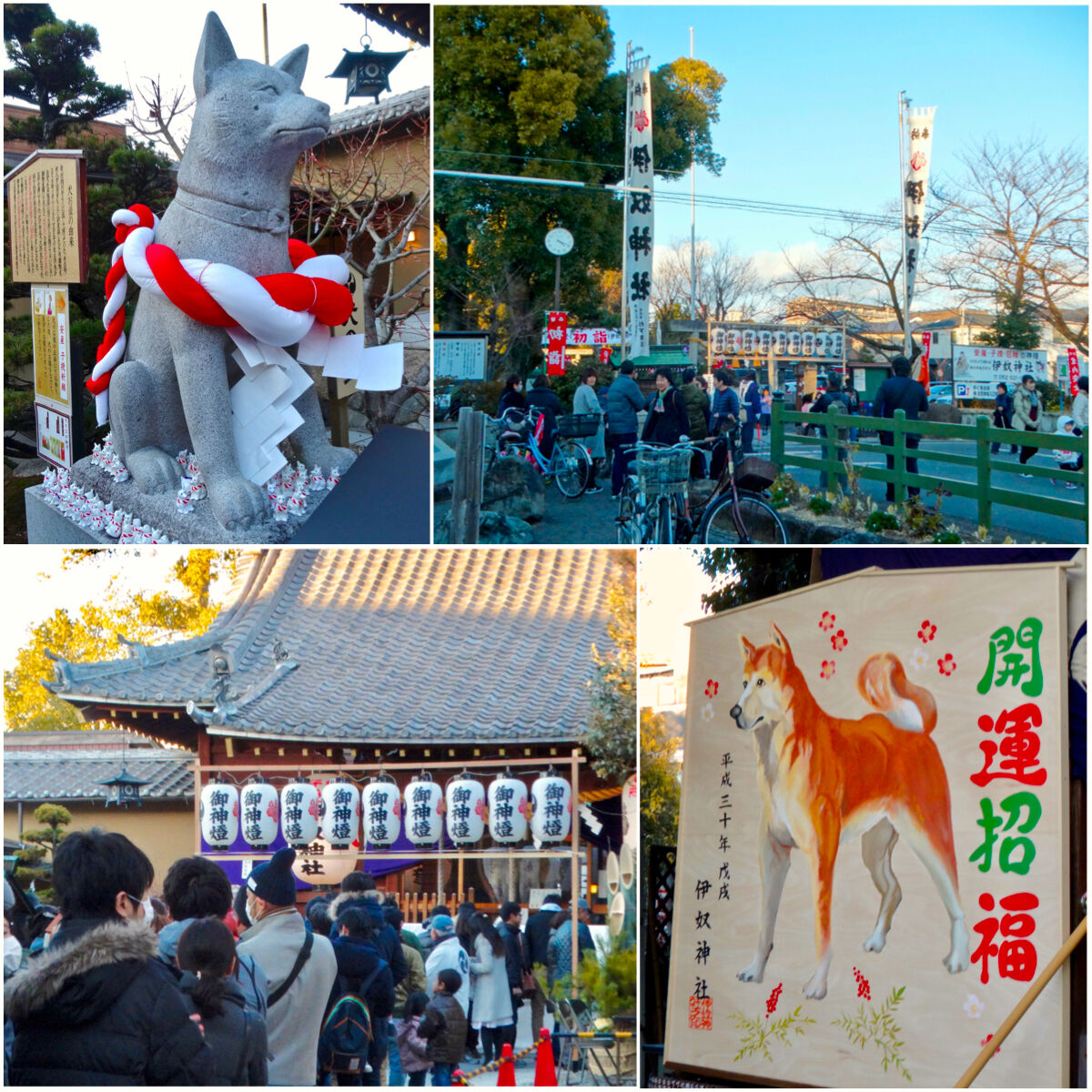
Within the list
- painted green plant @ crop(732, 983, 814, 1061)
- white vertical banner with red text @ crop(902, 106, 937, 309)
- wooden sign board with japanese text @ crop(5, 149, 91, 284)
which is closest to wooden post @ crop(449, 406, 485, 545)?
wooden sign board with japanese text @ crop(5, 149, 91, 284)

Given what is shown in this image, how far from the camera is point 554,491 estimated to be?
591cm

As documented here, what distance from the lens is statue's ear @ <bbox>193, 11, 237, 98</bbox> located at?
185 inches

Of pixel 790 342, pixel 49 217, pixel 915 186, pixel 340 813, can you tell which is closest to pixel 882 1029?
pixel 340 813

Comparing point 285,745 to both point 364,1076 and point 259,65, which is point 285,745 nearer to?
point 364,1076

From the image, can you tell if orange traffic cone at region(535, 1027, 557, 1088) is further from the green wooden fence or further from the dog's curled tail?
the green wooden fence

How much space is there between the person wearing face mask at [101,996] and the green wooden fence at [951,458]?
391 cm

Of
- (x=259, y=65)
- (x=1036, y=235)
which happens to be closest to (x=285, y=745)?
(x=259, y=65)

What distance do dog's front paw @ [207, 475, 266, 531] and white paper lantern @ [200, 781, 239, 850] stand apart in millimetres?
1740

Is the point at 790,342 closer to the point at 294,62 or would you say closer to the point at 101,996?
the point at 294,62

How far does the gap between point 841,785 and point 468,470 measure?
2528 millimetres

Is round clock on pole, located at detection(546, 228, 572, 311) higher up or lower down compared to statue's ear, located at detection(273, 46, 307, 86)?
lower down

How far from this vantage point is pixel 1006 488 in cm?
505

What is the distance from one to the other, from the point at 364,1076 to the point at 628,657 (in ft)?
8.70

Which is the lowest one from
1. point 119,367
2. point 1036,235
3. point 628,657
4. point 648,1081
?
point 648,1081
